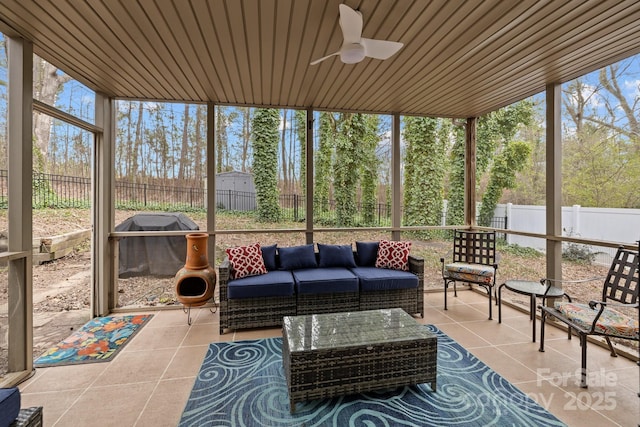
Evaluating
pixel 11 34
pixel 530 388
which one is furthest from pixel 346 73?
pixel 530 388

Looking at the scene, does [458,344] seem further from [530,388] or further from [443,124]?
[443,124]

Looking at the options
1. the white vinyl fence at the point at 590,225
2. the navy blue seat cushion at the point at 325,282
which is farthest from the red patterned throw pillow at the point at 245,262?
the white vinyl fence at the point at 590,225

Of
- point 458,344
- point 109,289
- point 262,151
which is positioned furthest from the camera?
point 262,151

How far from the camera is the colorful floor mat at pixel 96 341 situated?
2664 millimetres

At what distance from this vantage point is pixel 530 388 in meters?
2.23

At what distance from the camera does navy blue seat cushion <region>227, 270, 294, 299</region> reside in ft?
10.4

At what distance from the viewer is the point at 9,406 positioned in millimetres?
1329

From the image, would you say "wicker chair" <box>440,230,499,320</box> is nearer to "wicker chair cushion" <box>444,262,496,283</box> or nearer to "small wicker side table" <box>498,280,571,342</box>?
"wicker chair cushion" <box>444,262,496,283</box>

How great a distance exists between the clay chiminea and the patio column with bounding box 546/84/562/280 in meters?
4.17

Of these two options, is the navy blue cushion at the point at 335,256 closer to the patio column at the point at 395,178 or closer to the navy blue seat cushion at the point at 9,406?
the patio column at the point at 395,178

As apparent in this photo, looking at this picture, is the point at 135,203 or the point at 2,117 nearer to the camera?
the point at 2,117

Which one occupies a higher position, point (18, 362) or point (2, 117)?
point (2, 117)

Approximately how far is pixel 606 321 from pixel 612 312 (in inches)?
10.2

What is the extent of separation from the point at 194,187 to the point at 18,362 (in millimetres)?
2502
